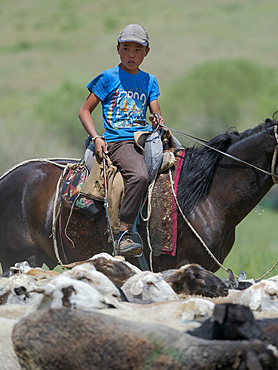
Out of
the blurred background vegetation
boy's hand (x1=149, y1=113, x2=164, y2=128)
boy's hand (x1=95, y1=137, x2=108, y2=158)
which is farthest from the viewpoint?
the blurred background vegetation

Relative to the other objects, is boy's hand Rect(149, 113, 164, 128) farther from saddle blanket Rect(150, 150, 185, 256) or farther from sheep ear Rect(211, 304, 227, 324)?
sheep ear Rect(211, 304, 227, 324)

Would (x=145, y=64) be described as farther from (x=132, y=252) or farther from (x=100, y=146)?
(x=132, y=252)

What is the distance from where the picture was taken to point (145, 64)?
44.2 m

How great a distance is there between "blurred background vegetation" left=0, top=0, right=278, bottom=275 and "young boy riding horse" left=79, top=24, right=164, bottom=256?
19.7m

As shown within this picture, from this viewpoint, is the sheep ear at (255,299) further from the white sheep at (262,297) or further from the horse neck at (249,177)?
the horse neck at (249,177)

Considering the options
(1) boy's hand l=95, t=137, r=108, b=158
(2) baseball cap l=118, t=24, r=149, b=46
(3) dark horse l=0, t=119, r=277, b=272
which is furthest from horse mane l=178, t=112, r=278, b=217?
(2) baseball cap l=118, t=24, r=149, b=46

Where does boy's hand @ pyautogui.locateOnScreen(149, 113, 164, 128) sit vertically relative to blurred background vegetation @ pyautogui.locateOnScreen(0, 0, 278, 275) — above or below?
below

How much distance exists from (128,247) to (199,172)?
93cm

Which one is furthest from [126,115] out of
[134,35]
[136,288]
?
[136,288]

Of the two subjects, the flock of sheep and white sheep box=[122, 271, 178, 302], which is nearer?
the flock of sheep

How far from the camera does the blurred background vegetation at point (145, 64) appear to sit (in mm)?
31844

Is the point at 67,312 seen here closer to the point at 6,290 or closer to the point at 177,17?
the point at 6,290

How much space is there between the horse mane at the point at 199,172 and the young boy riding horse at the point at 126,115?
38 centimetres

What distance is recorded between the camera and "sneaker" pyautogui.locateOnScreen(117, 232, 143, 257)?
16.4ft
